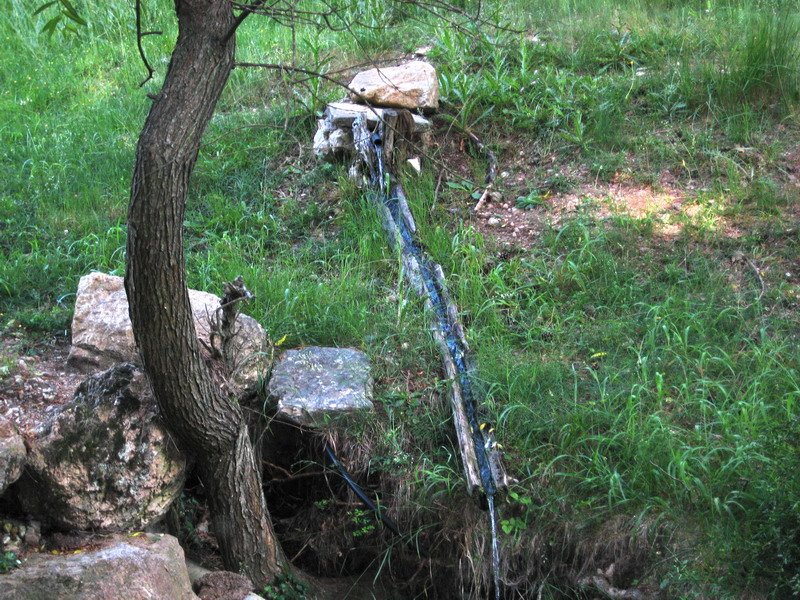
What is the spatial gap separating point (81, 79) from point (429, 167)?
12.5ft

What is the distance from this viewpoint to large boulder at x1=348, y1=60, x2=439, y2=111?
21.5 feet

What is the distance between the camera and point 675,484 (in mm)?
3941

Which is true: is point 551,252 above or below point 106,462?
above

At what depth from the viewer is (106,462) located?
12.3 feet

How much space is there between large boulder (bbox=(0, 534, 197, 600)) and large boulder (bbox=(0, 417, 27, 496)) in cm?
32

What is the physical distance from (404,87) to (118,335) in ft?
10.1

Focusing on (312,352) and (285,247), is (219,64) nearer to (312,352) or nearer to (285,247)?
(312,352)

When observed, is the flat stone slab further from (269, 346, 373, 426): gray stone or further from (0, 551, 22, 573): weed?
(0, 551, 22, 573): weed

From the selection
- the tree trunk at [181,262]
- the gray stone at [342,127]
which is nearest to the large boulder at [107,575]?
the tree trunk at [181,262]

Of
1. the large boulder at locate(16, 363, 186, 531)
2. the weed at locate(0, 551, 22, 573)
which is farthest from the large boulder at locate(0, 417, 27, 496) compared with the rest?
the weed at locate(0, 551, 22, 573)

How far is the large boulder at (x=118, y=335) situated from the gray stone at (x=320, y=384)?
0.51ft

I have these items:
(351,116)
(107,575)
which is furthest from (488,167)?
(107,575)

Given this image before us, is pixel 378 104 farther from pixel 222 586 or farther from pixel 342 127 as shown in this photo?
pixel 222 586

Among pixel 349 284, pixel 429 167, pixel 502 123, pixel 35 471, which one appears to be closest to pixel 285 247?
pixel 349 284
